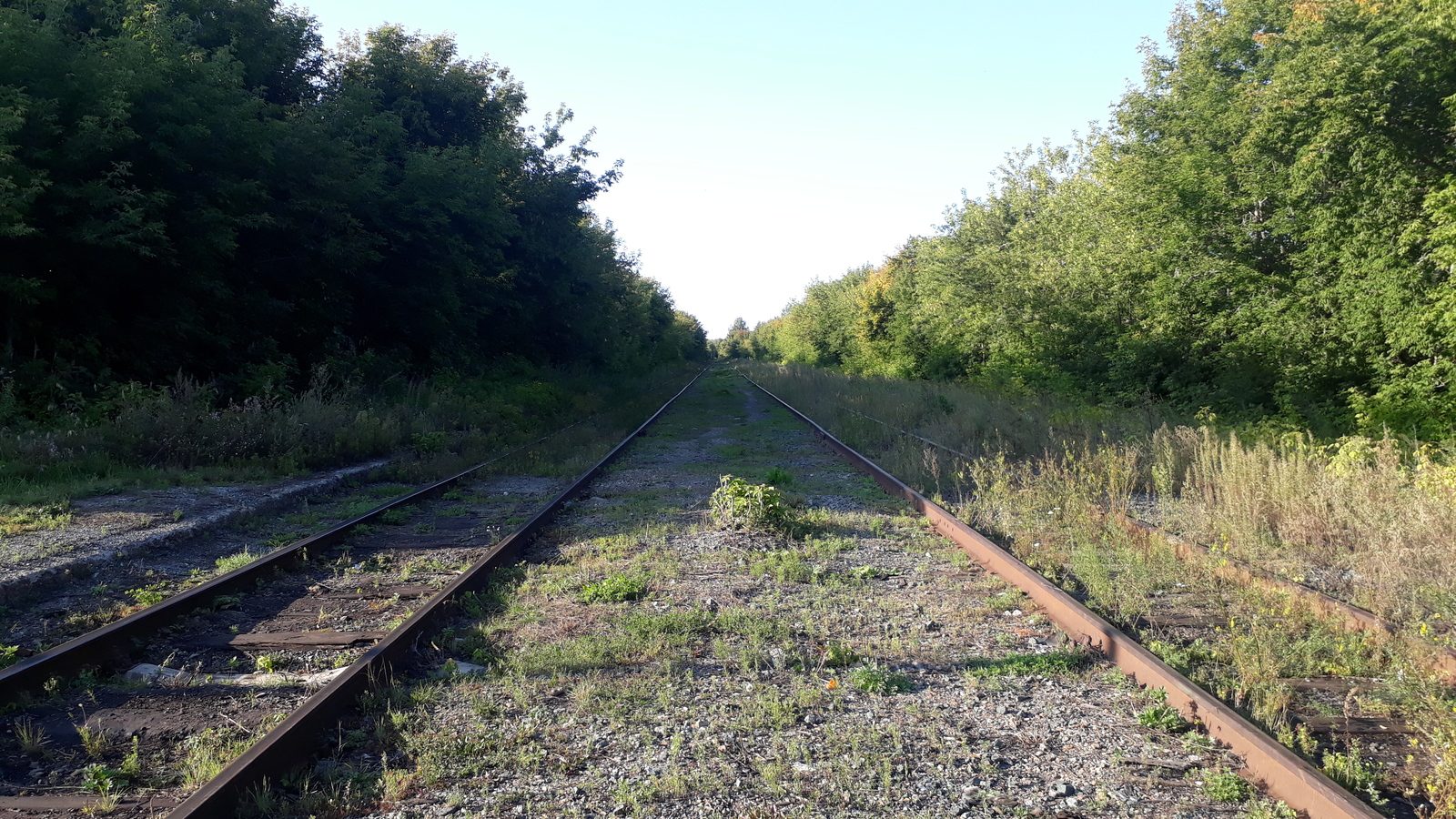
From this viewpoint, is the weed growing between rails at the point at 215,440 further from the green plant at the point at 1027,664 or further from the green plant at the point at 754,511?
the green plant at the point at 1027,664

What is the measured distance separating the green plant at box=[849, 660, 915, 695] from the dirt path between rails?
0.04ft

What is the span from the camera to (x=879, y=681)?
4414 millimetres

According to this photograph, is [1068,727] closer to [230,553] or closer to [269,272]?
[230,553]

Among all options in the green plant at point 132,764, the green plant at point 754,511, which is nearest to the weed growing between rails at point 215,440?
the green plant at point 132,764

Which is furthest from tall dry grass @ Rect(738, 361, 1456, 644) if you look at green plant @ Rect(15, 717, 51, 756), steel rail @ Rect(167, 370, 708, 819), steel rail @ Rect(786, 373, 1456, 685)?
green plant @ Rect(15, 717, 51, 756)

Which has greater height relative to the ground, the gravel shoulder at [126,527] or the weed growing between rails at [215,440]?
the weed growing between rails at [215,440]

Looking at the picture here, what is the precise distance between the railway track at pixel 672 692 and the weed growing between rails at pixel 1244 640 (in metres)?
0.39

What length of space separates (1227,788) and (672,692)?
2.50 metres

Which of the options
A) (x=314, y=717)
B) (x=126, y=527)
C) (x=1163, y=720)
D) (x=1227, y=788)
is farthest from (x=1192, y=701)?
(x=126, y=527)

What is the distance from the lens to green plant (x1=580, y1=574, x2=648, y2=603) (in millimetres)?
5953

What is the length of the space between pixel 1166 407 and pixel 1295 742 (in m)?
15.1

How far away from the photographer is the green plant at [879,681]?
4387mm

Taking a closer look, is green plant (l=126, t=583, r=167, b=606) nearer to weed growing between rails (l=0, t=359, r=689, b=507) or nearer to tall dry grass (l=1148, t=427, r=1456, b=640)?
weed growing between rails (l=0, t=359, r=689, b=507)

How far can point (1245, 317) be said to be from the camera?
706 inches
